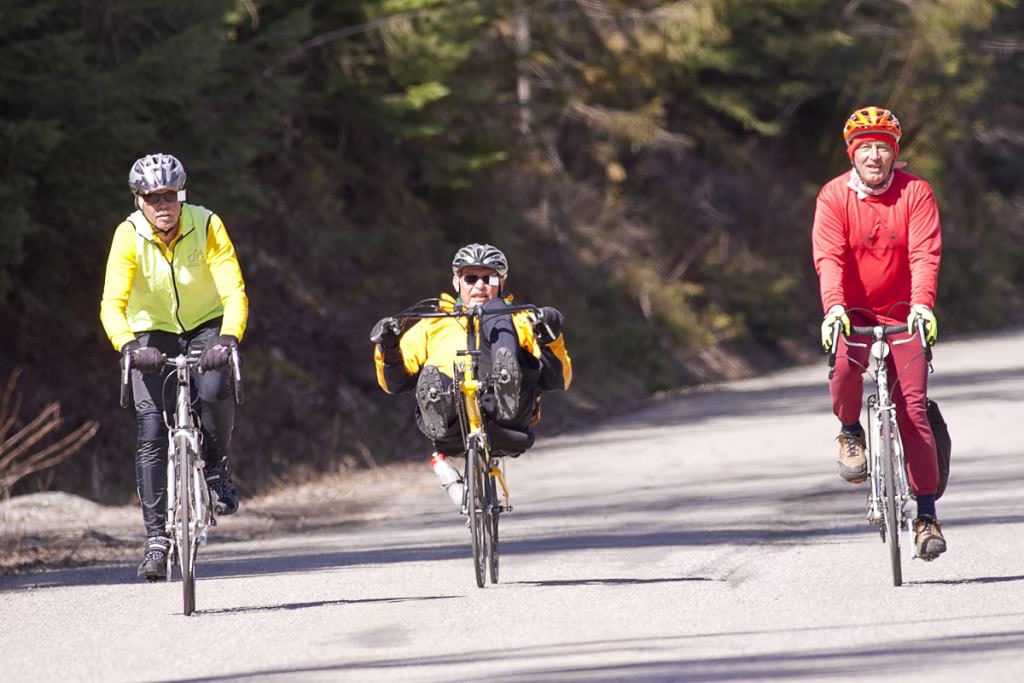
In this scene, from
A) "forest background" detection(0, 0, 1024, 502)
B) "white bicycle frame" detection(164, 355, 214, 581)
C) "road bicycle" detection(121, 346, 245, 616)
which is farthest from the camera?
"forest background" detection(0, 0, 1024, 502)

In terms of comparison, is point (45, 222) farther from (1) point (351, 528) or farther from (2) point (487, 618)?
(2) point (487, 618)

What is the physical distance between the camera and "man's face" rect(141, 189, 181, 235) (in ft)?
31.2

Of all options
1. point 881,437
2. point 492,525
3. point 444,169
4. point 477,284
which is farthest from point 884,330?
point 444,169

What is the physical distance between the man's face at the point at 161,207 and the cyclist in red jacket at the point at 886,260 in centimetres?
322

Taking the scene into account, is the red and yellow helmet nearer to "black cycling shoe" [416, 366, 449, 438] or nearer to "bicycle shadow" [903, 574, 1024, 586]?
"bicycle shadow" [903, 574, 1024, 586]

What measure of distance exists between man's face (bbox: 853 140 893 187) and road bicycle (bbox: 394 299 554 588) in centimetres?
175

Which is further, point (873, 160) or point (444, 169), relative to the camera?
point (444, 169)

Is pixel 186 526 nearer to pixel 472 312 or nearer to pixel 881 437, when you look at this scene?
pixel 472 312

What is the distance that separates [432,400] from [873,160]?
2.51 meters

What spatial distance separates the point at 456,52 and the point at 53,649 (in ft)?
42.4

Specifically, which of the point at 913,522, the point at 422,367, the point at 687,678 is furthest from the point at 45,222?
the point at 687,678

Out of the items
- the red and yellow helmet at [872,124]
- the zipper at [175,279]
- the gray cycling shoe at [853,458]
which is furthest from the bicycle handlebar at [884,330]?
the zipper at [175,279]

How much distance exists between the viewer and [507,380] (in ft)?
31.2

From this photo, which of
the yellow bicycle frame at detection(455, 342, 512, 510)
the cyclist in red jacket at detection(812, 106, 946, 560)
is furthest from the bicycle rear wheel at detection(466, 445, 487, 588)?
the cyclist in red jacket at detection(812, 106, 946, 560)
